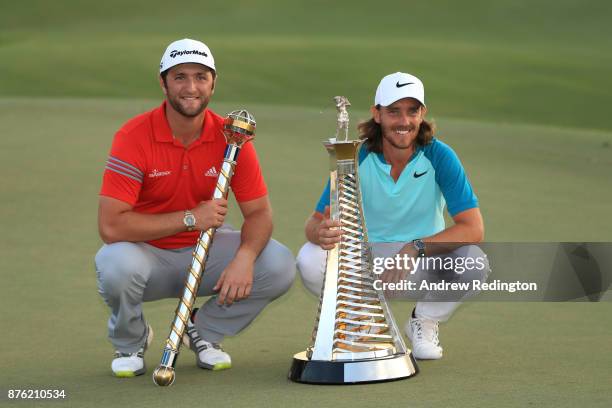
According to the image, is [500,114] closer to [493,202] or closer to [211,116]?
[493,202]

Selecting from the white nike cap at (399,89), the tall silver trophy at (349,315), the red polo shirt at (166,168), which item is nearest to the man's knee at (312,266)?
the red polo shirt at (166,168)

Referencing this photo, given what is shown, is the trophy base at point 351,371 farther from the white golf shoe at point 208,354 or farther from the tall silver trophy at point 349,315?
the white golf shoe at point 208,354

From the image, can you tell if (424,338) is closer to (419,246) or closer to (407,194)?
(419,246)

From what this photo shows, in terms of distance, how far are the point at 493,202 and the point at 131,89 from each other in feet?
52.5

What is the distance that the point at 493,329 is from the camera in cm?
657

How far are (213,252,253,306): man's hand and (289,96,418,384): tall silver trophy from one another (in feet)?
1.67

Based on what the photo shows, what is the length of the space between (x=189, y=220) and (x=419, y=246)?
111 cm

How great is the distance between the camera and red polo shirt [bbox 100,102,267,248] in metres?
5.63

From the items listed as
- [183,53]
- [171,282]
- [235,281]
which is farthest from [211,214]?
[183,53]

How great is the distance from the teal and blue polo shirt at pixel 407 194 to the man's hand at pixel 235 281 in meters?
0.55

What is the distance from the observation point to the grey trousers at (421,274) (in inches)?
234

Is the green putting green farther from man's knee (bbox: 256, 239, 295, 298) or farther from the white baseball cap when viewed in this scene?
the white baseball cap

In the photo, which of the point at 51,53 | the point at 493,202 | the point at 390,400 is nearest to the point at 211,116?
the point at 390,400

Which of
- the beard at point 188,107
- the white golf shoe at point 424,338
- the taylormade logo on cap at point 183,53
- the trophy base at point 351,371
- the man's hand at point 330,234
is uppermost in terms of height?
→ the taylormade logo on cap at point 183,53
